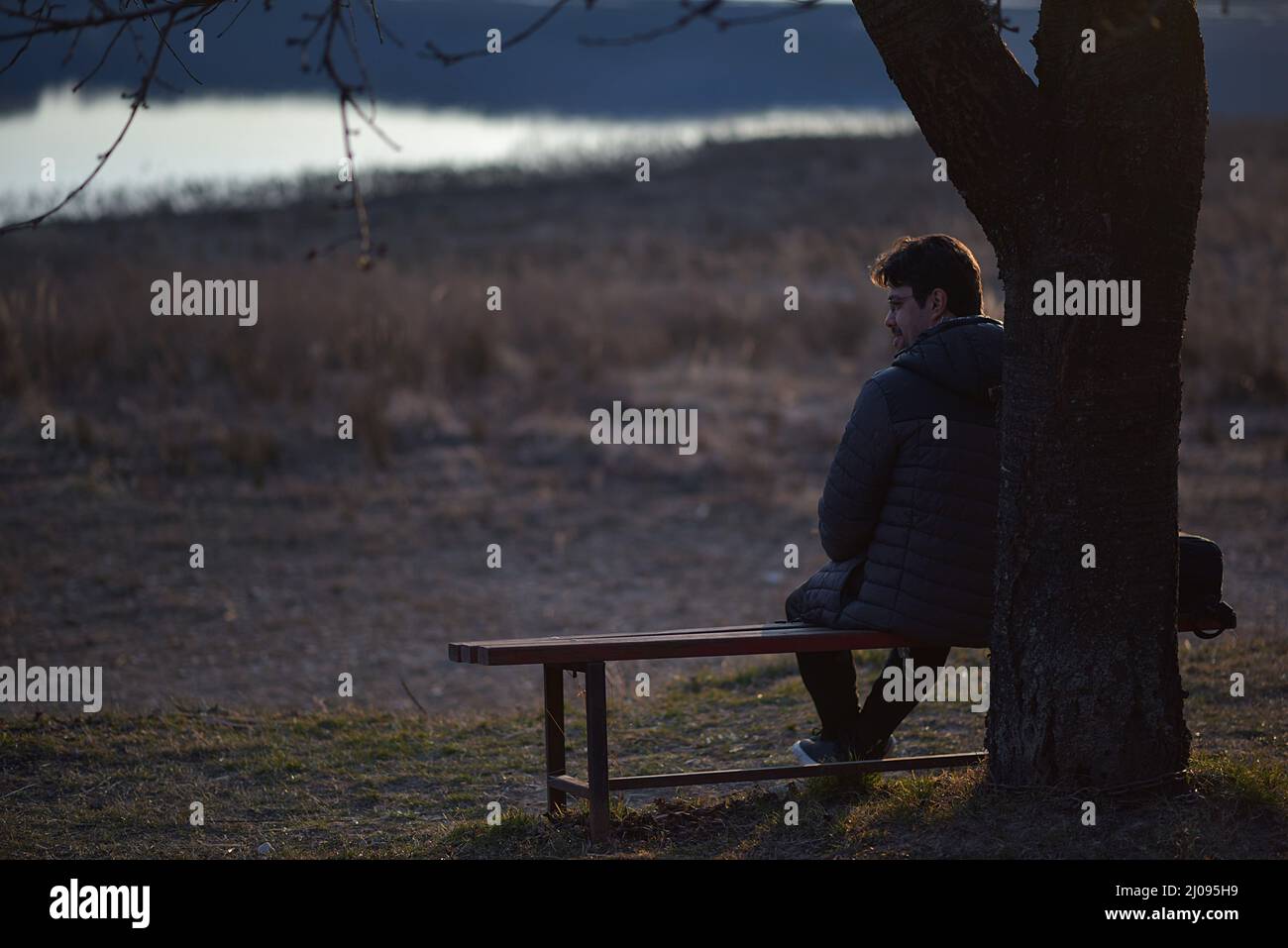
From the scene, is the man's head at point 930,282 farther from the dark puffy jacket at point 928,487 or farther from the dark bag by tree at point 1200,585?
the dark bag by tree at point 1200,585

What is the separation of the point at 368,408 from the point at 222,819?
940cm

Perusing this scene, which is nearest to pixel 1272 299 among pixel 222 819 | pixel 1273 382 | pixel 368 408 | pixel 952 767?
Answer: pixel 1273 382

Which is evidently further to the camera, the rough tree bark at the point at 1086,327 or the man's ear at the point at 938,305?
the man's ear at the point at 938,305

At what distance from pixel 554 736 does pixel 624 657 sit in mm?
547

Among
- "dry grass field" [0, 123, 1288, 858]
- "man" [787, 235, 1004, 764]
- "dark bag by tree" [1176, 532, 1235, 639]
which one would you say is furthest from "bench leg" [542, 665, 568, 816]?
"dark bag by tree" [1176, 532, 1235, 639]

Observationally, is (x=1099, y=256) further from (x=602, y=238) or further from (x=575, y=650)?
(x=602, y=238)

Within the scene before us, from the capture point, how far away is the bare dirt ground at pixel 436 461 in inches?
340

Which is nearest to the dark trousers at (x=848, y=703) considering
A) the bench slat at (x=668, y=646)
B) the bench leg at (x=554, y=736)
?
the bench slat at (x=668, y=646)

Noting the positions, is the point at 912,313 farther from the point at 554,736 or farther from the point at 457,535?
the point at 457,535

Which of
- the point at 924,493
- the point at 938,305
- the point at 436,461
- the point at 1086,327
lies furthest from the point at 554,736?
the point at 436,461

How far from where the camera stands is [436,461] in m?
13.0

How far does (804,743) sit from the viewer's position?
4387 mm

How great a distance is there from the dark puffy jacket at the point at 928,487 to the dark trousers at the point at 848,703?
30 cm
